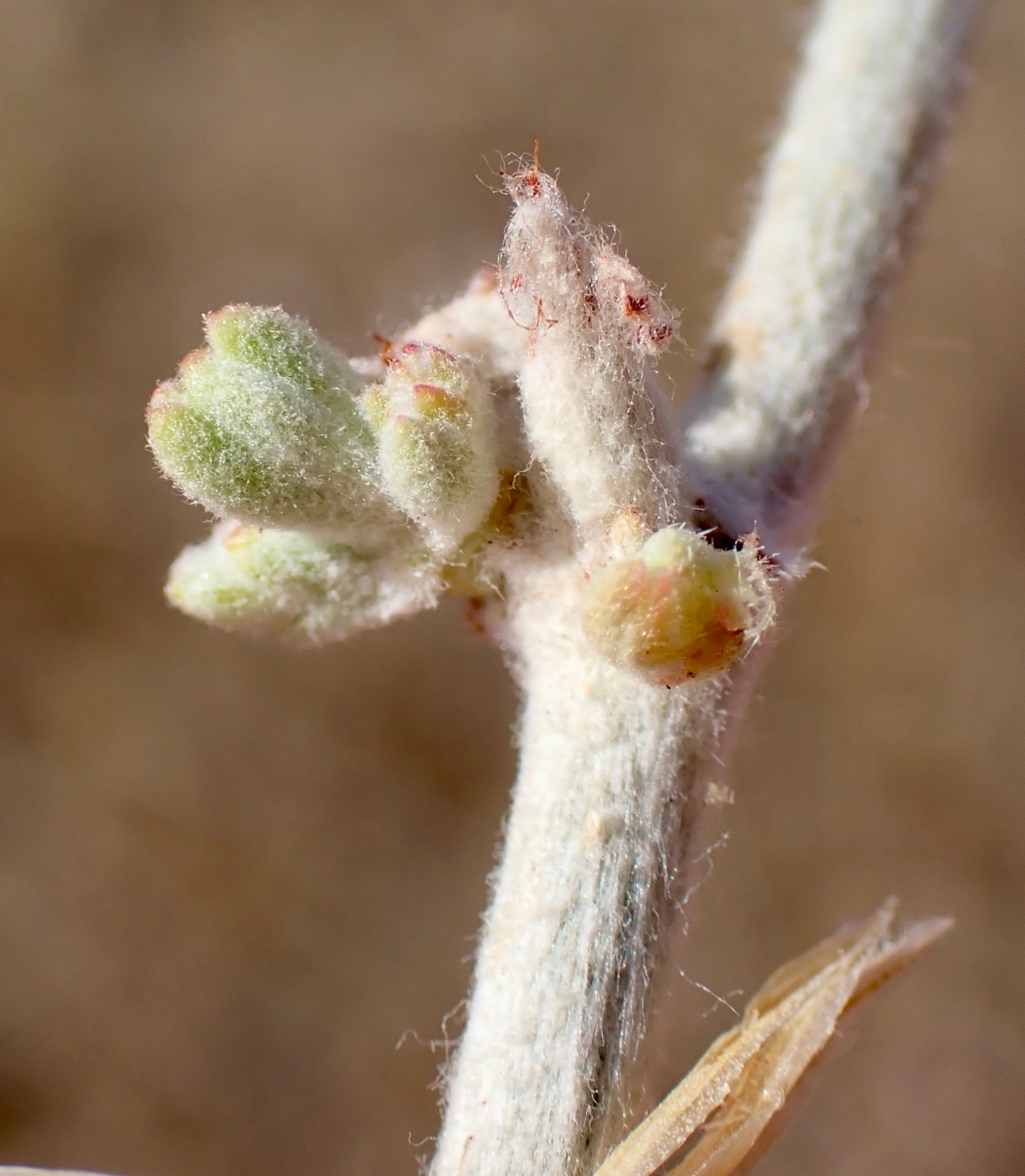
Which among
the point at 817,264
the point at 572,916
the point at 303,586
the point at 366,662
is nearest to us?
the point at 572,916

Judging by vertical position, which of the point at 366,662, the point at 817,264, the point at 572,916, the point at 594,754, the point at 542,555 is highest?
the point at 366,662

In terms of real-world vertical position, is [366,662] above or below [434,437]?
above

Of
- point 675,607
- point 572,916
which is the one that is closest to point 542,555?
point 675,607

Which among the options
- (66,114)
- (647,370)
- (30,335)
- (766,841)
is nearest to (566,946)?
(647,370)

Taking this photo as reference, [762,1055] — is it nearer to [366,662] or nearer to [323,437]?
[323,437]

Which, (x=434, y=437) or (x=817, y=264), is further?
(x=817, y=264)

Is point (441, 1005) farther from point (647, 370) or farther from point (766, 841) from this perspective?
point (647, 370)
